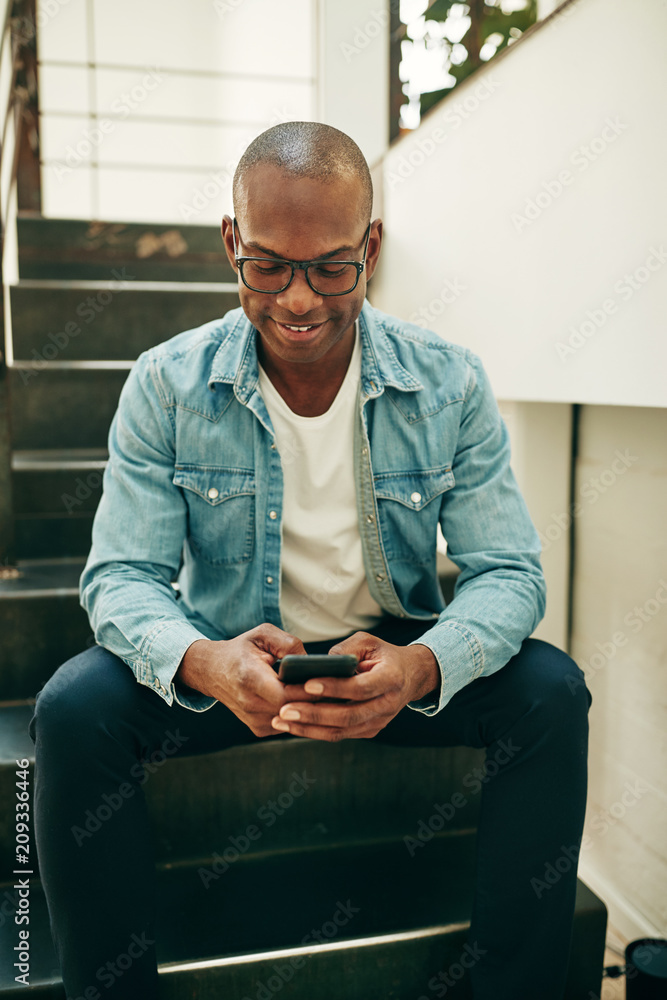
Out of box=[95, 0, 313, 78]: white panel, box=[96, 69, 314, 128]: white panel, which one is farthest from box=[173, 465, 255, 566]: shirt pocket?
box=[95, 0, 313, 78]: white panel

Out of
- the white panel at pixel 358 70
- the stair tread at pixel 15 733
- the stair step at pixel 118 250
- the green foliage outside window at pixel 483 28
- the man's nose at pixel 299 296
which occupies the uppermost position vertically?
the white panel at pixel 358 70

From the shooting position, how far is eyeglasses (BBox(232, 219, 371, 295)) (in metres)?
1.01

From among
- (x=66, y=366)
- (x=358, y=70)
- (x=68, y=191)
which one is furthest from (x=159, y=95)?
(x=66, y=366)

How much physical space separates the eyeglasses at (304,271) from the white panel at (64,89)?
10.2 feet

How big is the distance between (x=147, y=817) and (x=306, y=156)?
0.86m

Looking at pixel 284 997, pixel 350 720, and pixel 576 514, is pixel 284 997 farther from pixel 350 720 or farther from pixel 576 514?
pixel 576 514

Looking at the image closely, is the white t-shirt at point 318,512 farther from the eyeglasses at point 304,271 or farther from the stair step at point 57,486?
the stair step at point 57,486

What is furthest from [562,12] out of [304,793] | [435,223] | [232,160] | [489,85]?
[232,160]

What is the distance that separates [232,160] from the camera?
12.4 ft

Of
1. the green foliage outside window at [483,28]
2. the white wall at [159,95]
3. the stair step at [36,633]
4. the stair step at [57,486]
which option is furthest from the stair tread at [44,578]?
the white wall at [159,95]

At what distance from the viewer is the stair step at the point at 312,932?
106cm

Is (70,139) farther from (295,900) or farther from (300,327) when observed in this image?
(295,900)

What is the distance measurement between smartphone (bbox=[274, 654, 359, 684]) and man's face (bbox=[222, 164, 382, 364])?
0.44 metres

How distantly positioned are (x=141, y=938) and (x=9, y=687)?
0.66 meters
